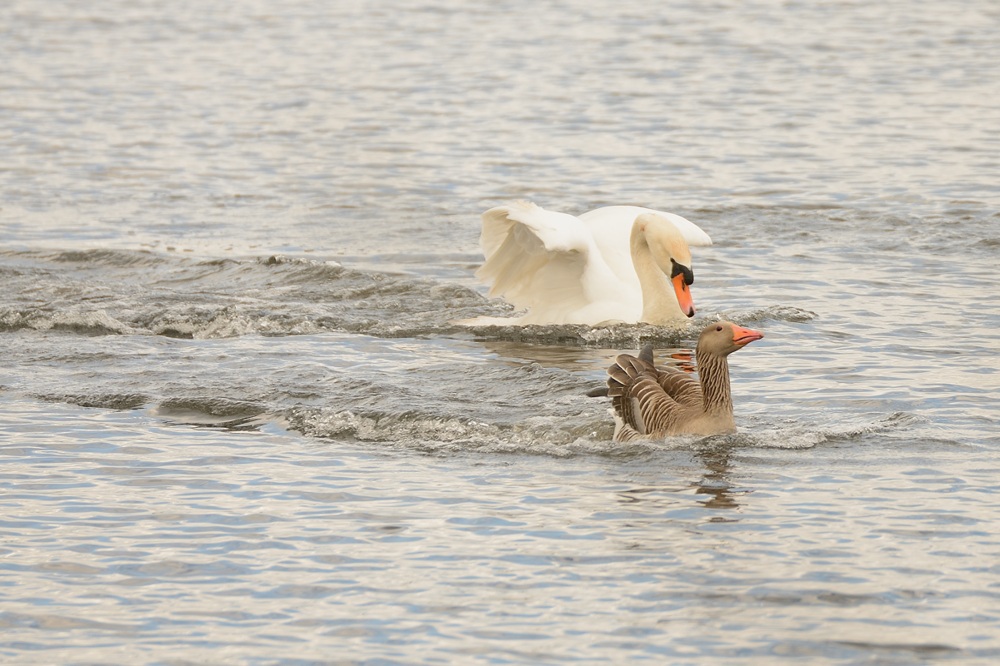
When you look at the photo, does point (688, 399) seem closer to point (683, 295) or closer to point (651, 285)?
point (683, 295)

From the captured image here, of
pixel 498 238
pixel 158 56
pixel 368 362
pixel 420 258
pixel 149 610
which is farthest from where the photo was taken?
pixel 158 56

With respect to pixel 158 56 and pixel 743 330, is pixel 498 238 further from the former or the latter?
pixel 158 56

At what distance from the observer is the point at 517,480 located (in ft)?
25.7

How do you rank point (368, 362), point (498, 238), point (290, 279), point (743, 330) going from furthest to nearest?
point (290, 279) → point (498, 238) → point (368, 362) → point (743, 330)

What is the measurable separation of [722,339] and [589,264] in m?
3.42

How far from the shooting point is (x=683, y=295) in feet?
37.0

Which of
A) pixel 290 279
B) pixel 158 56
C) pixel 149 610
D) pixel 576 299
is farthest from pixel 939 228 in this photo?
pixel 158 56

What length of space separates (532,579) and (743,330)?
2.35 m

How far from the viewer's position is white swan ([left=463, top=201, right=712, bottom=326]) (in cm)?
1129

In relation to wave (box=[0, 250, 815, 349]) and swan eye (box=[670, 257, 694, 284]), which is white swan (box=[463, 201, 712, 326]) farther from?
wave (box=[0, 250, 815, 349])

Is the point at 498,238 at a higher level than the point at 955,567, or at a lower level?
higher

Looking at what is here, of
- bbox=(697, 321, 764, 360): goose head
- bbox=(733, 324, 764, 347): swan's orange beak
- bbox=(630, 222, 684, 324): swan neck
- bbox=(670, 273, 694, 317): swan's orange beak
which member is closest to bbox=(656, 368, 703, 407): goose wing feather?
bbox=(697, 321, 764, 360): goose head

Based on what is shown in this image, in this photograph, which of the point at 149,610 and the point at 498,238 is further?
the point at 498,238

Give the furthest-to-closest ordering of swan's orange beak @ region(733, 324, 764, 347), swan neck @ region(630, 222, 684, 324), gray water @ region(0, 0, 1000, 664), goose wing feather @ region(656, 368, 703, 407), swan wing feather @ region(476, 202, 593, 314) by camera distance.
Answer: swan neck @ region(630, 222, 684, 324) → swan wing feather @ region(476, 202, 593, 314) → goose wing feather @ region(656, 368, 703, 407) → swan's orange beak @ region(733, 324, 764, 347) → gray water @ region(0, 0, 1000, 664)
